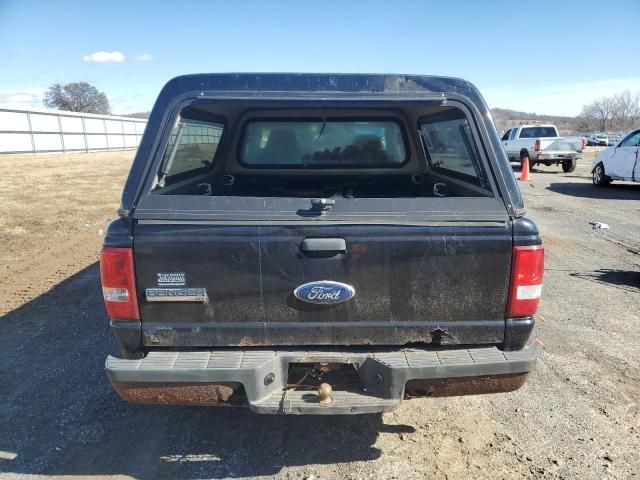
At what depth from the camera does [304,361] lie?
7.58 feet

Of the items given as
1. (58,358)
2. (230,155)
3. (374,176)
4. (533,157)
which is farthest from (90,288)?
(533,157)

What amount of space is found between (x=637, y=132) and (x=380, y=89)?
14.0m

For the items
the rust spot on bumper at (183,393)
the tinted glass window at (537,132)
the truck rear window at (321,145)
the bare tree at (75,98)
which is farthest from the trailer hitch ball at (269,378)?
the bare tree at (75,98)

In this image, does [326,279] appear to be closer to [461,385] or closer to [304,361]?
[304,361]

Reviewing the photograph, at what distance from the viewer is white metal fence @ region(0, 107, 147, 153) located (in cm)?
2983

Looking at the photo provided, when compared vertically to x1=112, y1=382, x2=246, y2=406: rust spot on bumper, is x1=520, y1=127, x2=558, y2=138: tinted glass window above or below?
above

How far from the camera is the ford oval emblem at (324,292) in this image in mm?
2277

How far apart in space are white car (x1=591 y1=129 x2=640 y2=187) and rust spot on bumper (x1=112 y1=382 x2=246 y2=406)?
14.3 metres

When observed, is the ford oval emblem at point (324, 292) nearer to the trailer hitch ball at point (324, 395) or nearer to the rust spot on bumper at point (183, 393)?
the trailer hitch ball at point (324, 395)

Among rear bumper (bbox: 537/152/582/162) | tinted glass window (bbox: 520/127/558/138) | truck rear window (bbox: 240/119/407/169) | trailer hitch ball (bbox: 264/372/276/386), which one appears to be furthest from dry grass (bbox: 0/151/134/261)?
tinted glass window (bbox: 520/127/558/138)

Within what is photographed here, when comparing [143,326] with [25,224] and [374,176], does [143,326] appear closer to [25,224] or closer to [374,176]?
[374,176]

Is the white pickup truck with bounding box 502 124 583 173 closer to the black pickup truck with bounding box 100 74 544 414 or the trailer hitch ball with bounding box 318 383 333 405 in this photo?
the black pickup truck with bounding box 100 74 544 414

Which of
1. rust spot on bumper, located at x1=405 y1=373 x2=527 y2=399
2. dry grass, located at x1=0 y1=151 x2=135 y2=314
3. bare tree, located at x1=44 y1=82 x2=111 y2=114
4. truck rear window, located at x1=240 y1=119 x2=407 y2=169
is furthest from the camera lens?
bare tree, located at x1=44 y1=82 x2=111 y2=114

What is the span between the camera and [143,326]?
2297 millimetres
